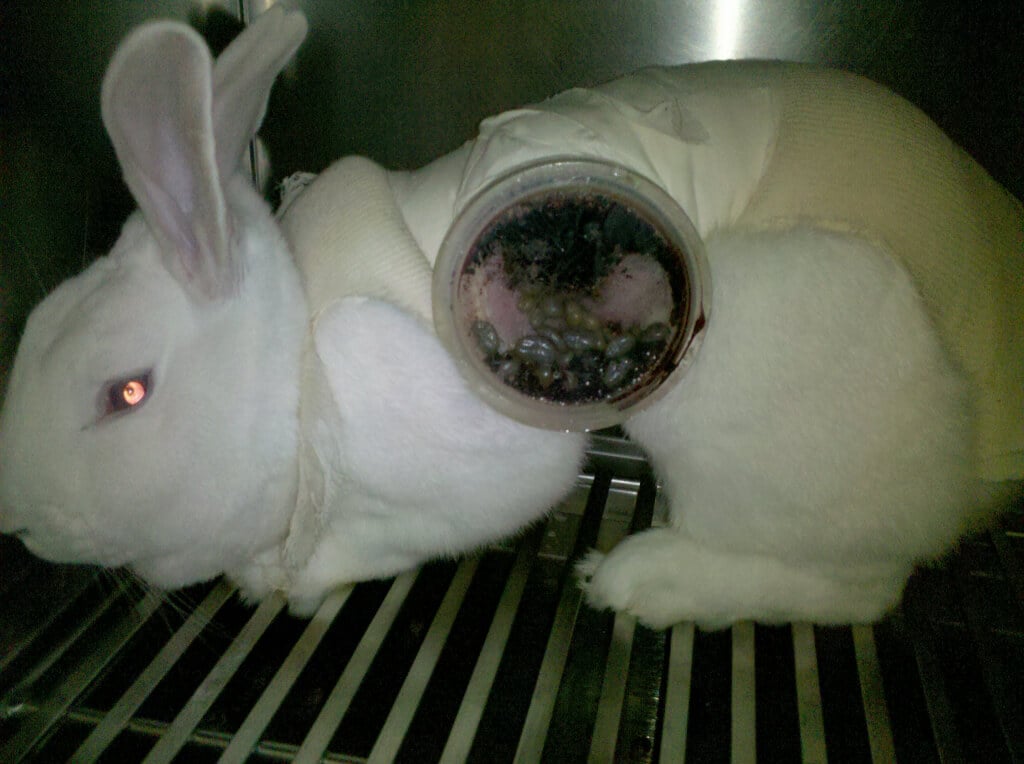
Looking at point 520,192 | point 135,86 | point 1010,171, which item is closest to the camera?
point 135,86

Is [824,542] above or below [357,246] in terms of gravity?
below

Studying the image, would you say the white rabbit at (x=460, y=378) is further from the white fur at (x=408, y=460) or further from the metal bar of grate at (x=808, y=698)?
the metal bar of grate at (x=808, y=698)

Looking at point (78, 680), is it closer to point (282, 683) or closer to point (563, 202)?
point (282, 683)

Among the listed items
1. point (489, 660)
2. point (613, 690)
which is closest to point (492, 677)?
point (489, 660)

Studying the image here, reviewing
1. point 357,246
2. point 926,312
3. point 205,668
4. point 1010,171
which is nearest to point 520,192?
point 357,246

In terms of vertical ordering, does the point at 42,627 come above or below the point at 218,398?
below

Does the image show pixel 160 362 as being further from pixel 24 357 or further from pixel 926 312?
pixel 926 312

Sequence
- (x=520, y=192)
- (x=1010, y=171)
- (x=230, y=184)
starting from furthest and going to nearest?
(x=1010, y=171) → (x=230, y=184) → (x=520, y=192)

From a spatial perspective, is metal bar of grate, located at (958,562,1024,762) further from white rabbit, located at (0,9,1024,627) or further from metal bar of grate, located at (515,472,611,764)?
metal bar of grate, located at (515,472,611,764)
